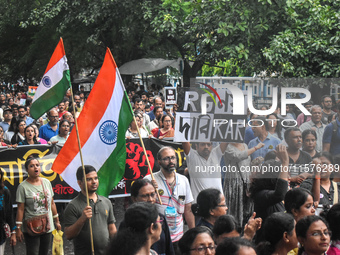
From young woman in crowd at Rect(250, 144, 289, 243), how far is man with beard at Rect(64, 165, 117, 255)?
1491 millimetres

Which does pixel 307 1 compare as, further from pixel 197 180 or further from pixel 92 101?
pixel 92 101

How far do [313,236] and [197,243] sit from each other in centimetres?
90

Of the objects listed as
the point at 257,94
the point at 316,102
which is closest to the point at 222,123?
the point at 257,94

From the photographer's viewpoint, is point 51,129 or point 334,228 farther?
point 51,129

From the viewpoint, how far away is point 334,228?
4.74 metres

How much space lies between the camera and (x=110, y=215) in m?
5.64

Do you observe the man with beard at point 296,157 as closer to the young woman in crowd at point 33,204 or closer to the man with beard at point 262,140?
the man with beard at point 262,140

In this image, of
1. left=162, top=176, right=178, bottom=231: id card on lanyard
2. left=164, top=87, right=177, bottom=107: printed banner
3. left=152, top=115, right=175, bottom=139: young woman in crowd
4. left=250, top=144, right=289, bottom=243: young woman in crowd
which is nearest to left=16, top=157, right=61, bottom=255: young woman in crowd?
left=162, top=176, right=178, bottom=231: id card on lanyard

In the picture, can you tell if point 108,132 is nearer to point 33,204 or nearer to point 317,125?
point 33,204

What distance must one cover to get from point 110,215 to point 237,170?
189cm

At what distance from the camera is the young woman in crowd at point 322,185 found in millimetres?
6148

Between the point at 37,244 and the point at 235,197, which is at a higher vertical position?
the point at 235,197

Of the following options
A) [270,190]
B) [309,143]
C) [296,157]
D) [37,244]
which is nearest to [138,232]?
[270,190]

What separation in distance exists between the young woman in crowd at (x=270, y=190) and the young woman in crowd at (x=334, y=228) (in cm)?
86
